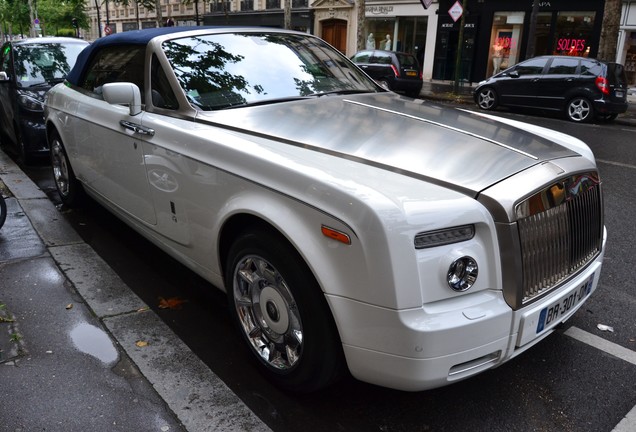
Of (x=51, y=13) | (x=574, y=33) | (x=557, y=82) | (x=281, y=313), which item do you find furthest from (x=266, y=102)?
(x=51, y=13)

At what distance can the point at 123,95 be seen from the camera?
3.57 metres

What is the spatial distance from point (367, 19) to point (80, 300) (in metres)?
28.9

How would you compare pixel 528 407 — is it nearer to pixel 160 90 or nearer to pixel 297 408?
pixel 297 408

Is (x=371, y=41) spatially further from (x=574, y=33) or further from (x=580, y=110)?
(x=580, y=110)

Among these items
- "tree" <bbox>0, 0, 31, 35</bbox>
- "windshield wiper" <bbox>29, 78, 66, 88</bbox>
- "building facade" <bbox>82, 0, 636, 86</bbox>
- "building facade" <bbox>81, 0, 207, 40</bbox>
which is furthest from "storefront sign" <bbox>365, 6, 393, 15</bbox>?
"tree" <bbox>0, 0, 31, 35</bbox>

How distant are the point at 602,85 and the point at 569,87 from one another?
779mm

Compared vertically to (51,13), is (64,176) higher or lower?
lower

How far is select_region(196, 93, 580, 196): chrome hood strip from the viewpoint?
253 cm

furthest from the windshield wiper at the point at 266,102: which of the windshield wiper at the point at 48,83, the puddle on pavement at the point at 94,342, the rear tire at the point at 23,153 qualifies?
the windshield wiper at the point at 48,83

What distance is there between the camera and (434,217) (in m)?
2.19

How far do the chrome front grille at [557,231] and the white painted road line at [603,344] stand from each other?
666 millimetres

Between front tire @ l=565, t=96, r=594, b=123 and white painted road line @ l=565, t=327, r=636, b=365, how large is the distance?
38.7 feet

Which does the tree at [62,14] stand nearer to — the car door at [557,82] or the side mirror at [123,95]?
the car door at [557,82]

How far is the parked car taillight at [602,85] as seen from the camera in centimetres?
1338
